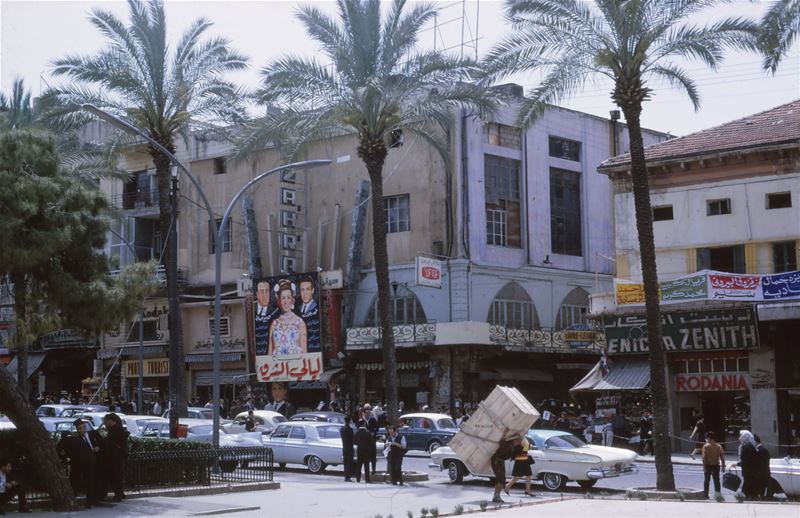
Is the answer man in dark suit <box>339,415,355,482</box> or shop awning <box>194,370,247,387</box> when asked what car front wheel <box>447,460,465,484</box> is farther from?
shop awning <box>194,370,247,387</box>

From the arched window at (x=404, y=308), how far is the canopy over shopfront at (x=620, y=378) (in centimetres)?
1095

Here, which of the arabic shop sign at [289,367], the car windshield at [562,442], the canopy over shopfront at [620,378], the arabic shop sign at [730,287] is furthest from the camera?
the arabic shop sign at [289,367]

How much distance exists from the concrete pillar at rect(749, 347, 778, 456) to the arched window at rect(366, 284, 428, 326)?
1617 cm

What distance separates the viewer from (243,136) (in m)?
34.1

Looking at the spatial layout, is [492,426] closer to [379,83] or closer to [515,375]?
[379,83]

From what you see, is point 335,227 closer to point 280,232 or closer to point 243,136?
point 280,232

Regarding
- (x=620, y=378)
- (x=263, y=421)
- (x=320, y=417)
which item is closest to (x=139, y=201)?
Answer: (x=263, y=421)

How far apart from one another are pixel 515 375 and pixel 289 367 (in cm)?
1040

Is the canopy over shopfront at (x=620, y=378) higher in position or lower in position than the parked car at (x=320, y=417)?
higher

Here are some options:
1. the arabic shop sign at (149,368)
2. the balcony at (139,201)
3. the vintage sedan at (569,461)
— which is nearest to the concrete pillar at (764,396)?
the vintage sedan at (569,461)

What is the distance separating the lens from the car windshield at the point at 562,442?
83.5ft

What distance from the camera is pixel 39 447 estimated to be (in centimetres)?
1897

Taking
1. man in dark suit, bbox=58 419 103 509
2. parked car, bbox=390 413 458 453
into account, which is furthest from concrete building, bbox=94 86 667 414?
man in dark suit, bbox=58 419 103 509

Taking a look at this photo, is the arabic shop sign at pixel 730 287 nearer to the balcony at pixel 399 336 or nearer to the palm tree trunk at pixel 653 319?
the balcony at pixel 399 336
